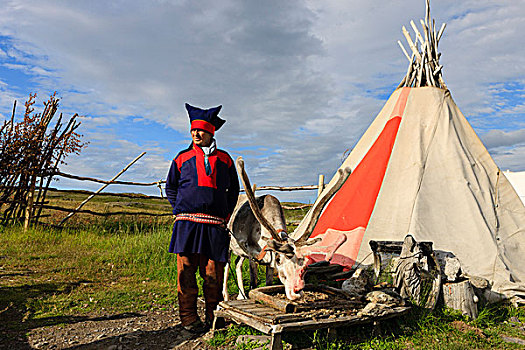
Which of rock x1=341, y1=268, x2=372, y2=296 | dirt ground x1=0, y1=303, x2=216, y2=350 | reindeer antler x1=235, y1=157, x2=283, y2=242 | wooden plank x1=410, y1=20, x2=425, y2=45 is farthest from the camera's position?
wooden plank x1=410, y1=20, x2=425, y2=45

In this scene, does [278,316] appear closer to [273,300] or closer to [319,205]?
[273,300]

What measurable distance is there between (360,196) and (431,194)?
100 cm

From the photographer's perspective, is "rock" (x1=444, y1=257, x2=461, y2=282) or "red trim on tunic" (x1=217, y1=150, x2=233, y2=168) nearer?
"red trim on tunic" (x1=217, y1=150, x2=233, y2=168)

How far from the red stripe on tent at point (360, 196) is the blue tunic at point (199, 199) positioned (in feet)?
7.35

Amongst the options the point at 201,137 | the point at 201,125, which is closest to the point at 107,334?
the point at 201,137

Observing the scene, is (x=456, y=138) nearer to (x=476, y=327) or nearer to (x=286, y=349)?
(x=476, y=327)

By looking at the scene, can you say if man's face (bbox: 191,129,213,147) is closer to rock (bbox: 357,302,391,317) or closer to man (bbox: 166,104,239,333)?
man (bbox: 166,104,239,333)

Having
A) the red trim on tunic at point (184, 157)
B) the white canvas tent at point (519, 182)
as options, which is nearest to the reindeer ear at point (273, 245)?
the red trim on tunic at point (184, 157)

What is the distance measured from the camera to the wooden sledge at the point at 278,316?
3214 mm

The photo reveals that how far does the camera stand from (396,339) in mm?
3801

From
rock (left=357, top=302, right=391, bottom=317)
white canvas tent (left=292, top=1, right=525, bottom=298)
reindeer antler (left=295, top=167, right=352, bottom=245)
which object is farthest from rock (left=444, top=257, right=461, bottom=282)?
reindeer antler (left=295, top=167, right=352, bottom=245)

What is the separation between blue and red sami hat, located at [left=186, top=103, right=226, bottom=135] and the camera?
3.95m

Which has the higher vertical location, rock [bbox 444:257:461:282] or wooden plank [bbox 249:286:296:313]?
rock [bbox 444:257:461:282]

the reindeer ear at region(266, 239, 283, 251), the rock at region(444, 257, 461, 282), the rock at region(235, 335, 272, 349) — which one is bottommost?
the rock at region(235, 335, 272, 349)
